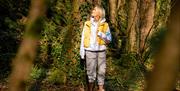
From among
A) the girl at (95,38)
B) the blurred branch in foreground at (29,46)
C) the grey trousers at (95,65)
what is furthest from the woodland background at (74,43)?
the blurred branch in foreground at (29,46)

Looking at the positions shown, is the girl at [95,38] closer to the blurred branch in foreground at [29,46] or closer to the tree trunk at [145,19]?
the tree trunk at [145,19]

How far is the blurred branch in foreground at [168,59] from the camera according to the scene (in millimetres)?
1319

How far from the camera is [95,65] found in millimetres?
9906

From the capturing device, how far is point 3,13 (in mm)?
13945

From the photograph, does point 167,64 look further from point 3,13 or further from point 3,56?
point 3,13

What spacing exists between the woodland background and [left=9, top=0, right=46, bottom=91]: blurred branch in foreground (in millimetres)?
7774

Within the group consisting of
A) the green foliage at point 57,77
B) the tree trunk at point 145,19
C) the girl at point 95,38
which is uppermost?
the tree trunk at point 145,19

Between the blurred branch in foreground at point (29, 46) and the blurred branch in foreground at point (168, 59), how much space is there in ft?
1.40

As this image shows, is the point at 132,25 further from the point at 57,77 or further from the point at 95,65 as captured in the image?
the point at 95,65

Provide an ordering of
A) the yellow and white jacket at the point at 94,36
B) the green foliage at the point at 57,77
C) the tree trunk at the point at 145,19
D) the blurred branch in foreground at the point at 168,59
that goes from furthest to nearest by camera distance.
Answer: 1. the tree trunk at the point at 145,19
2. the green foliage at the point at 57,77
3. the yellow and white jacket at the point at 94,36
4. the blurred branch in foreground at the point at 168,59

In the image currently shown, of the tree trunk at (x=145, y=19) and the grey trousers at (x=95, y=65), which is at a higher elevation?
the tree trunk at (x=145, y=19)

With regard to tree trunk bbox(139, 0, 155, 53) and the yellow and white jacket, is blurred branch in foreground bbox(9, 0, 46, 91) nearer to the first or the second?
the yellow and white jacket

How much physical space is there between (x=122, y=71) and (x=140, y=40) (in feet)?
5.86

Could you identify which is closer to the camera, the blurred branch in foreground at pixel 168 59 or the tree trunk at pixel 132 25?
the blurred branch in foreground at pixel 168 59
